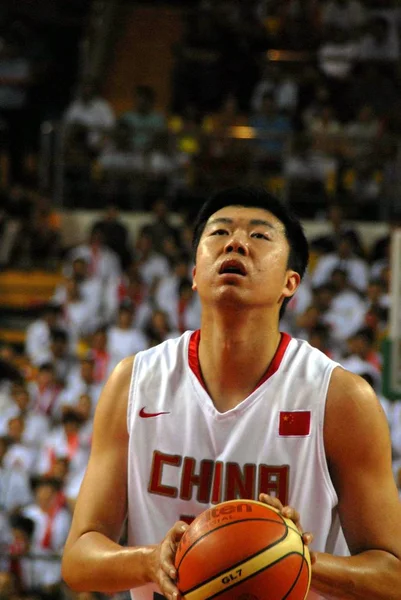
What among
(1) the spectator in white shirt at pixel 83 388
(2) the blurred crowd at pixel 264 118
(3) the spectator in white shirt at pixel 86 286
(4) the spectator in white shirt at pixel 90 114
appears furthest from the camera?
(4) the spectator in white shirt at pixel 90 114

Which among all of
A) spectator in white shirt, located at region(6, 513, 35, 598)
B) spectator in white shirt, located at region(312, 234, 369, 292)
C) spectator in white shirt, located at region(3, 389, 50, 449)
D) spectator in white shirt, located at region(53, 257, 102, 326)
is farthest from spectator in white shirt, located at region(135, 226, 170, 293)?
spectator in white shirt, located at region(6, 513, 35, 598)

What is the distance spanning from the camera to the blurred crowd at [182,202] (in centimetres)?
996

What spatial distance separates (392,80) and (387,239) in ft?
9.67

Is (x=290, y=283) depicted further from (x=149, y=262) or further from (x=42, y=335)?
(x=149, y=262)

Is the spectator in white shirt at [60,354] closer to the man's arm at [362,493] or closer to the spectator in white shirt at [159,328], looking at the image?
the spectator in white shirt at [159,328]

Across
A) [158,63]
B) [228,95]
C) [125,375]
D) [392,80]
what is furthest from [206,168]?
[125,375]

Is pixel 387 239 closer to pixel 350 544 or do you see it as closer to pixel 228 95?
pixel 228 95

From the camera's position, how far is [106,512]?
3.34 metres

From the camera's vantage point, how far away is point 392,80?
14102mm

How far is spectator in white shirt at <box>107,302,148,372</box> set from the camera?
1089 centimetres

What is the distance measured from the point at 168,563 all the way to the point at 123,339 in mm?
8261

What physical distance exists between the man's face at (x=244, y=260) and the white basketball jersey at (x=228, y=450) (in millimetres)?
256

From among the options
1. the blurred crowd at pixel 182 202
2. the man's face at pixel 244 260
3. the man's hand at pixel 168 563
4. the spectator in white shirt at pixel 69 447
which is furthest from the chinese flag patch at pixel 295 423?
the spectator in white shirt at pixel 69 447

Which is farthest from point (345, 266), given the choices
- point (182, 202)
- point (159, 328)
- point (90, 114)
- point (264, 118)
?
point (90, 114)
